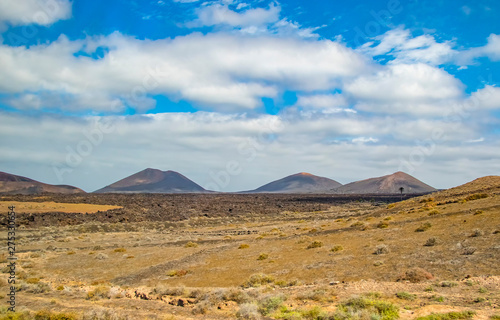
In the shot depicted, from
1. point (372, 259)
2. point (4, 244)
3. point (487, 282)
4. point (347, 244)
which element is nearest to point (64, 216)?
point (4, 244)

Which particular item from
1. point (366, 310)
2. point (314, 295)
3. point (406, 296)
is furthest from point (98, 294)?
point (406, 296)

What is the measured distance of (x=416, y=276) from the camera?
48.5 ft

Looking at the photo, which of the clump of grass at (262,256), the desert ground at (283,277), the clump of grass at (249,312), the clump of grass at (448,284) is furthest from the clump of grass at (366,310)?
the clump of grass at (262,256)

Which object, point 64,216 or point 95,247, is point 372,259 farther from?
point 64,216

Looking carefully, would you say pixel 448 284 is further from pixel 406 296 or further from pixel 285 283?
pixel 285 283

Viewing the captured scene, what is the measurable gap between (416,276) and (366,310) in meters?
5.21

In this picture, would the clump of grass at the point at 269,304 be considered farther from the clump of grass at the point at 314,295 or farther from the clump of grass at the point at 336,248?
the clump of grass at the point at 336,248

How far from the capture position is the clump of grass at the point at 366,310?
1048 cm

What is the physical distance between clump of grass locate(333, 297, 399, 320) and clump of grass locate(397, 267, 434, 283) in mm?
3993

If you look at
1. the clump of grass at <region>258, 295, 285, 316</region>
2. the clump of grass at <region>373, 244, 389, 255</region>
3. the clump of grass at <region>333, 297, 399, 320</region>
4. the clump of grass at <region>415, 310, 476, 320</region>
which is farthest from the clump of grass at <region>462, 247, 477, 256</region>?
the clump of grass at <region>258, 295, 285, 316</region>

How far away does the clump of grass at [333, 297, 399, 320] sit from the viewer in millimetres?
10484

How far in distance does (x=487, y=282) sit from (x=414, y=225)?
15.7m

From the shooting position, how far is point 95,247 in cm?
3341

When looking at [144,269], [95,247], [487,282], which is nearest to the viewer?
[487,282]
